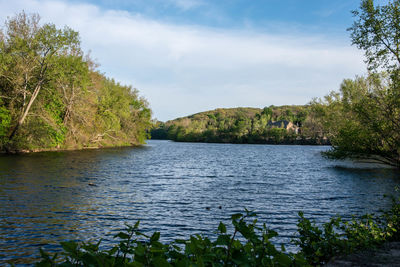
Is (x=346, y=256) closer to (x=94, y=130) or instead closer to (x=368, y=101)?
(x=368, y=101)

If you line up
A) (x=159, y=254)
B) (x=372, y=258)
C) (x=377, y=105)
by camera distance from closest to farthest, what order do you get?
(x=159, y=254), (x=372, y=258), (x=377, y=105)

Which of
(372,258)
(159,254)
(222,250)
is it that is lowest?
(372,258)

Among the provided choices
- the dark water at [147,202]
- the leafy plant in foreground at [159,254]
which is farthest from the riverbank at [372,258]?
the dark water at [147,202]

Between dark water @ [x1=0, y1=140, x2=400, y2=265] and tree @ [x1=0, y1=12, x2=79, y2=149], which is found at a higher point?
tree @ [x1=0, y1=12, x2=79, y2=149]

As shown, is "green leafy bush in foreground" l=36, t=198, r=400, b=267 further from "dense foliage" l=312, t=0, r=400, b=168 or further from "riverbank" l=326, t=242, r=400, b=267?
"dense foliage" l=312, t=0, r=400, b=168

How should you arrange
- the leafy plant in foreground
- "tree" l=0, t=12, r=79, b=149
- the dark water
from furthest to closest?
"tree" l=0, t=12, r=79, b=149
the dark water
the leafy plant in foreground

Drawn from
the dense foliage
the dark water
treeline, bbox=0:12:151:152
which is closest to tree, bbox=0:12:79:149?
treeline, bbox=0:12:151:152

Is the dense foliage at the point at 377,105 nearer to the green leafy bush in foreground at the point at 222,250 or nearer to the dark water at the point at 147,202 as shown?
the dark water at the point at 147,202

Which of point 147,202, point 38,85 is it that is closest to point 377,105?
point 147,202

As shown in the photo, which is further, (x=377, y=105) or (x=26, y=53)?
(x=26, y=53)

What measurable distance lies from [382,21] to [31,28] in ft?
133

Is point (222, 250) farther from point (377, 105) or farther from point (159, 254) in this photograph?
point (377, 105)

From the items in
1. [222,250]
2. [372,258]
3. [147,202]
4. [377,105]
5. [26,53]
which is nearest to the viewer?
[222,250]

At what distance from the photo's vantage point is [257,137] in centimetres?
15388
